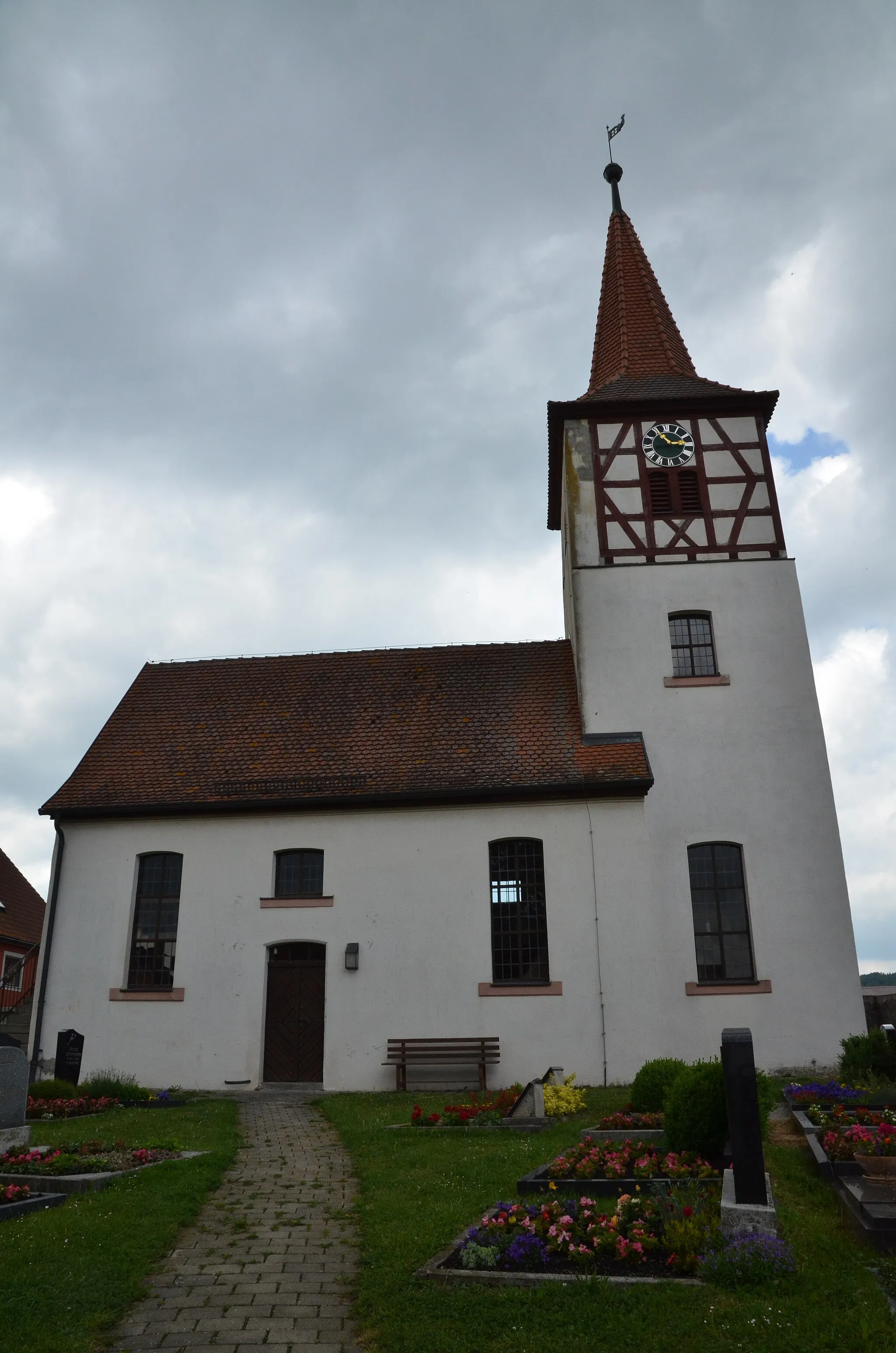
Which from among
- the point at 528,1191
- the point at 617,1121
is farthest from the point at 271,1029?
the point at 528,1191

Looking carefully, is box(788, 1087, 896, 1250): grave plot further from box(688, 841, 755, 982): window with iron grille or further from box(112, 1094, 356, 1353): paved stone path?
box(688, 841, 755, 982): window with iron grille

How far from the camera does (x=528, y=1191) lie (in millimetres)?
7570

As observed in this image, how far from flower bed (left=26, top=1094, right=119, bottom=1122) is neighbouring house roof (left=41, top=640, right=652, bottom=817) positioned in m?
5.54

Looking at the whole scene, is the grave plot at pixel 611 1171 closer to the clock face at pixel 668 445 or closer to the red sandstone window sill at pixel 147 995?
the red sandstone window sill at pixel 147 995

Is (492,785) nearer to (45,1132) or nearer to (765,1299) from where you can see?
(45,1132)

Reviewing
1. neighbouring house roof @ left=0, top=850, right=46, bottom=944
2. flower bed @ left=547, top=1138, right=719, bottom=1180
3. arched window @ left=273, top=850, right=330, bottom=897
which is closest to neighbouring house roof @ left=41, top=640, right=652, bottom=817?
arched window @ left=273, top=850, right=330, bottom=897

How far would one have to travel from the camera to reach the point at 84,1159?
8820 millimetres

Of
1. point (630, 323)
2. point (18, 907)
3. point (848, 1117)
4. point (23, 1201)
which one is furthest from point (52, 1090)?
point (630, 323)

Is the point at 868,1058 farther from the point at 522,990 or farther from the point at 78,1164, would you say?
the point at 78,1164

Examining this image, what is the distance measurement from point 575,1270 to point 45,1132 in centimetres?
815

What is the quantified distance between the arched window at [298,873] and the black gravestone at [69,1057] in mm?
4141

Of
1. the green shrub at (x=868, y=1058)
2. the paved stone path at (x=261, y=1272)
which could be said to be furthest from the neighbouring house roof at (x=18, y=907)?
the green shrub at (x=868, y=1058)

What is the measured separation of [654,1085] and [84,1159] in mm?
6021

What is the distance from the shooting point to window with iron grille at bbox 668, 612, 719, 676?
61.1 ft
